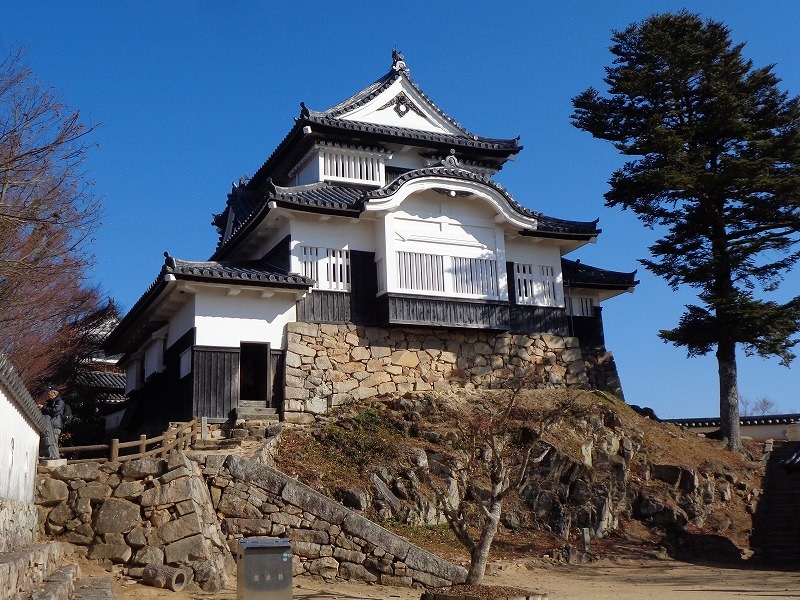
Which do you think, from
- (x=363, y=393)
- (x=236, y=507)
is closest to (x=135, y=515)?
(x=236, y=507)

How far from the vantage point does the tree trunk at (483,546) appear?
13.2 m

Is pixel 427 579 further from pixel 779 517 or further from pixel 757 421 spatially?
pixel 757 421

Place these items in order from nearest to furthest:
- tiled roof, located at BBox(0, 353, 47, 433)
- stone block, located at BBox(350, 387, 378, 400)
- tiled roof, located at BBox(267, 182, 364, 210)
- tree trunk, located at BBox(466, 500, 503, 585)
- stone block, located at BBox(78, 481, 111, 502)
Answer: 1. tiled roof, located at BBox(0, 353, 47, 433)
2. tree trunk, located at BBox(466, 500, 503, 585)
3. stone block, located at BBox(78, 481, 111, 502)
4. stone block, located at BBox(350, 387, 378, 400)
5. tiled roof, located at BBox(267, 182, 364, 210)

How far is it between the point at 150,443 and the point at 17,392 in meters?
7.11

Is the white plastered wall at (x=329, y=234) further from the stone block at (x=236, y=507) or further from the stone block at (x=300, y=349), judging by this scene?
the stone block at (x=236, y=507)

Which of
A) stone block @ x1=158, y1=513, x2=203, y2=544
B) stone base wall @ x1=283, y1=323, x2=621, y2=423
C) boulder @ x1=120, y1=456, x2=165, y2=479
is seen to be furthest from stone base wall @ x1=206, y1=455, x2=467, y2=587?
stone base wall @ x1=283, y1=323, x2=621, y2=423

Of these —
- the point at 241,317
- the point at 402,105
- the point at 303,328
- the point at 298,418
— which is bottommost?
the point at 298,418

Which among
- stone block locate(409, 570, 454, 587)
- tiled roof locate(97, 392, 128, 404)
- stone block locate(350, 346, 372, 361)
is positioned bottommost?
stone block locate(409, 570, 454, 587)

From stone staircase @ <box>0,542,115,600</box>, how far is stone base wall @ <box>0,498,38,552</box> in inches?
8.1

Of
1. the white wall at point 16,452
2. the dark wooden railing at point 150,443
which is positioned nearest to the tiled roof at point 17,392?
the white wall at point 16,452

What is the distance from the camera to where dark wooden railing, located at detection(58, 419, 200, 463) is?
46.8 feet

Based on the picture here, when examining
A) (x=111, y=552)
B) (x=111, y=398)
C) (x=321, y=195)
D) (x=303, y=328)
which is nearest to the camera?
(x=111, y=552)

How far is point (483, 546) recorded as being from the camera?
43.4 ft

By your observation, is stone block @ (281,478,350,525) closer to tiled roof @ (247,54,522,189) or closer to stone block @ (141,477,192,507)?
stone block @ (141,477,192,507)
